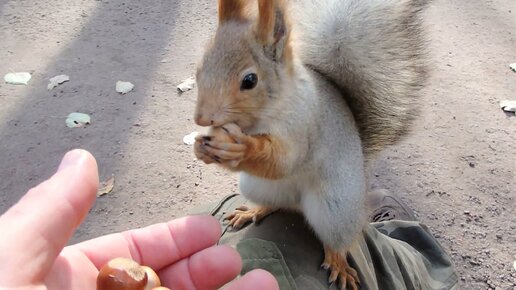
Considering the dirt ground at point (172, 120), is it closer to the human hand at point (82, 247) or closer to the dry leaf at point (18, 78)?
the dry leaf at point (18, 78)

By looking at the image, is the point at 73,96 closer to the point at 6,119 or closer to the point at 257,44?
the point at 6,119

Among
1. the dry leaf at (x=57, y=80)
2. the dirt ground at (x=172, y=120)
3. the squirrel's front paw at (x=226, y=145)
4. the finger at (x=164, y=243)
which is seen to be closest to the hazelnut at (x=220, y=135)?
the squirrel's front paw at (x=226, y=145)

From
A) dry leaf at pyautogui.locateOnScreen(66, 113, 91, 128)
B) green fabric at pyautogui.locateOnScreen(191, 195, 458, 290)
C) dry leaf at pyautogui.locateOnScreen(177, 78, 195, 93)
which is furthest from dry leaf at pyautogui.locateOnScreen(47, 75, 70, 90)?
green fabric at pyautogui.locateOnScreen(191, 195, 458, 290)

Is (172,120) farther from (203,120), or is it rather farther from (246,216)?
(203,120)

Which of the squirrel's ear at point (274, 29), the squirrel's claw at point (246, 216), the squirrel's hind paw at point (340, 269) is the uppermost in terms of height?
the squirrel's ear at point (274, 29)

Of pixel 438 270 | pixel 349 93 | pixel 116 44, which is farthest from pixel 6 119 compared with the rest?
pixel 438 270

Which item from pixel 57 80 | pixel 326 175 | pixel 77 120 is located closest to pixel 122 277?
pixel 326 175

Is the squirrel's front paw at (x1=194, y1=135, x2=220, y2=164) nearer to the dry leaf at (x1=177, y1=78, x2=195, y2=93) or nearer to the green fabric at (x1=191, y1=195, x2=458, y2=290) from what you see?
the green fabric at (x1=191, y1=195, x2=458, y2=290)
